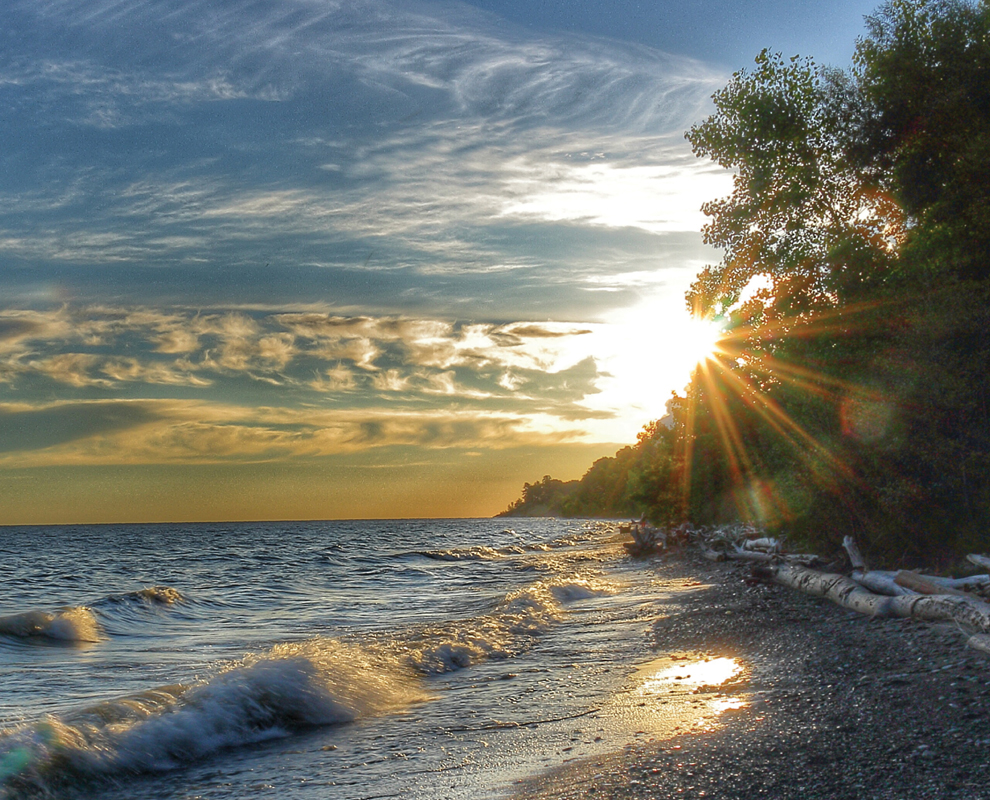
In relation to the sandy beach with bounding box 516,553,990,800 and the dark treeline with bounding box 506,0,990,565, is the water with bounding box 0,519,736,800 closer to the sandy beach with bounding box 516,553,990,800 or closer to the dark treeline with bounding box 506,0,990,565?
the sandy beach with bounding box 516,553,990,800

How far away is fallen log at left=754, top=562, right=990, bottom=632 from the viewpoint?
8219 millimetres

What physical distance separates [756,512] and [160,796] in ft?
110

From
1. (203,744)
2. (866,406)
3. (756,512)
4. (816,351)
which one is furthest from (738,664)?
(756,512)

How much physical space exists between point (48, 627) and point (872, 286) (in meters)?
21.3

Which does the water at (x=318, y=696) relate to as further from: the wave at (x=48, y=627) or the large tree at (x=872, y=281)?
the large tree at (x=872, y=281)

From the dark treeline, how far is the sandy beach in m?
6.99

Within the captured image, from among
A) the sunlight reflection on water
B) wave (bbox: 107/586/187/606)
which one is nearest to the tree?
the sunlight reflection on water

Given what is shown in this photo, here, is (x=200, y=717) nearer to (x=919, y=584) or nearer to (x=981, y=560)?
(x=919, y=584)

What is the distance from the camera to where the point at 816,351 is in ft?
59.1

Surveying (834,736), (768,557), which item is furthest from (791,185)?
(834,736)

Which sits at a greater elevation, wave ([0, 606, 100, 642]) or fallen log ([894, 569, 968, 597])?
fallen log ([894, 569, 968, 597])

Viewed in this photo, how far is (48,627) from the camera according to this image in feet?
50.0

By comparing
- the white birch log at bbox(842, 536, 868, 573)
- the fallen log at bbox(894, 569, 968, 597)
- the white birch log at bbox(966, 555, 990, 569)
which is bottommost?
the white birch log at bbox(842, 536, 868, 573)

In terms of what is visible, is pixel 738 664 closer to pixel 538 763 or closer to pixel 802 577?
pixel 538 763
